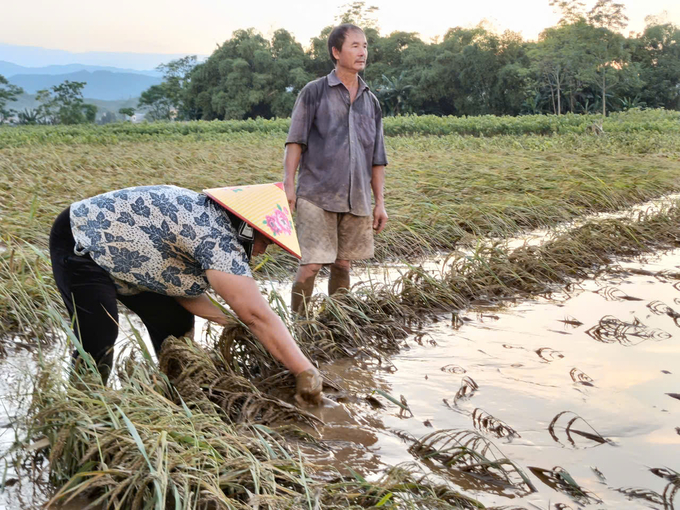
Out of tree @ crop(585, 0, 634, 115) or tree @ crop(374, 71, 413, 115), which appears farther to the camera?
tree @ crop(374, 71, 413, 115)

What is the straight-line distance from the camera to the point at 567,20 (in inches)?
1366

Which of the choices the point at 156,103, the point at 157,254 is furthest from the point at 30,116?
the point at 157,254

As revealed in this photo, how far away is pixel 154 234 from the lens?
6.98 feet

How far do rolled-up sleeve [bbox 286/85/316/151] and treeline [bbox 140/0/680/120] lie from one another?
1185 inches

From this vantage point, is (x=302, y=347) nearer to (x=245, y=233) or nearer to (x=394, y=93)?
(x=245, y=233)

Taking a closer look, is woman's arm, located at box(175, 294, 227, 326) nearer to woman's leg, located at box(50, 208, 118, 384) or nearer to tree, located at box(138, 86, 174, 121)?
woman's leg, located at box(50, 208, 118, 384)

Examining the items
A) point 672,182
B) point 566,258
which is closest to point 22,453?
point 566,258

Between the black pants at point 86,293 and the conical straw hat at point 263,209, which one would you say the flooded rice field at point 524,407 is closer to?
the black pants at point 86,293

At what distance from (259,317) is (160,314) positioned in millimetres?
612

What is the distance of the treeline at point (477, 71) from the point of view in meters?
33.1

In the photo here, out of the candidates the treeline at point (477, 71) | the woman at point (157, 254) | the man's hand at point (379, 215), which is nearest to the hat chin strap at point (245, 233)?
the woman at point (157, 254)

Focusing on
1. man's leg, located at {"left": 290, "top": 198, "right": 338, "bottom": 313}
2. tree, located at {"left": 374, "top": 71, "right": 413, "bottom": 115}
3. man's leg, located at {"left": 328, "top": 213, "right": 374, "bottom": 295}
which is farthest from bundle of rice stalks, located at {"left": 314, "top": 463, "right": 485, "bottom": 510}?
tree, located at {"left": 374, "top": 71, "right": 413, "bottom": 115}

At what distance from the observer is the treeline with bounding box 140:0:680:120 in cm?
3309

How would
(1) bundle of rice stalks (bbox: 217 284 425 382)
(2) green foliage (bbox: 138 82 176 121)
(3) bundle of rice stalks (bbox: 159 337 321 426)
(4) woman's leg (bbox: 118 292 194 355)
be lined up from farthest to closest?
(2) green foliage (bbox: 138 82 176 121) < (1) bundle of rice stalks (bbox: 217 284 425 382) < (4) woman's leg (bbox: 118 292 194 355) < (3) bundle of rice stalks (bbox: 159 337 321 426)
